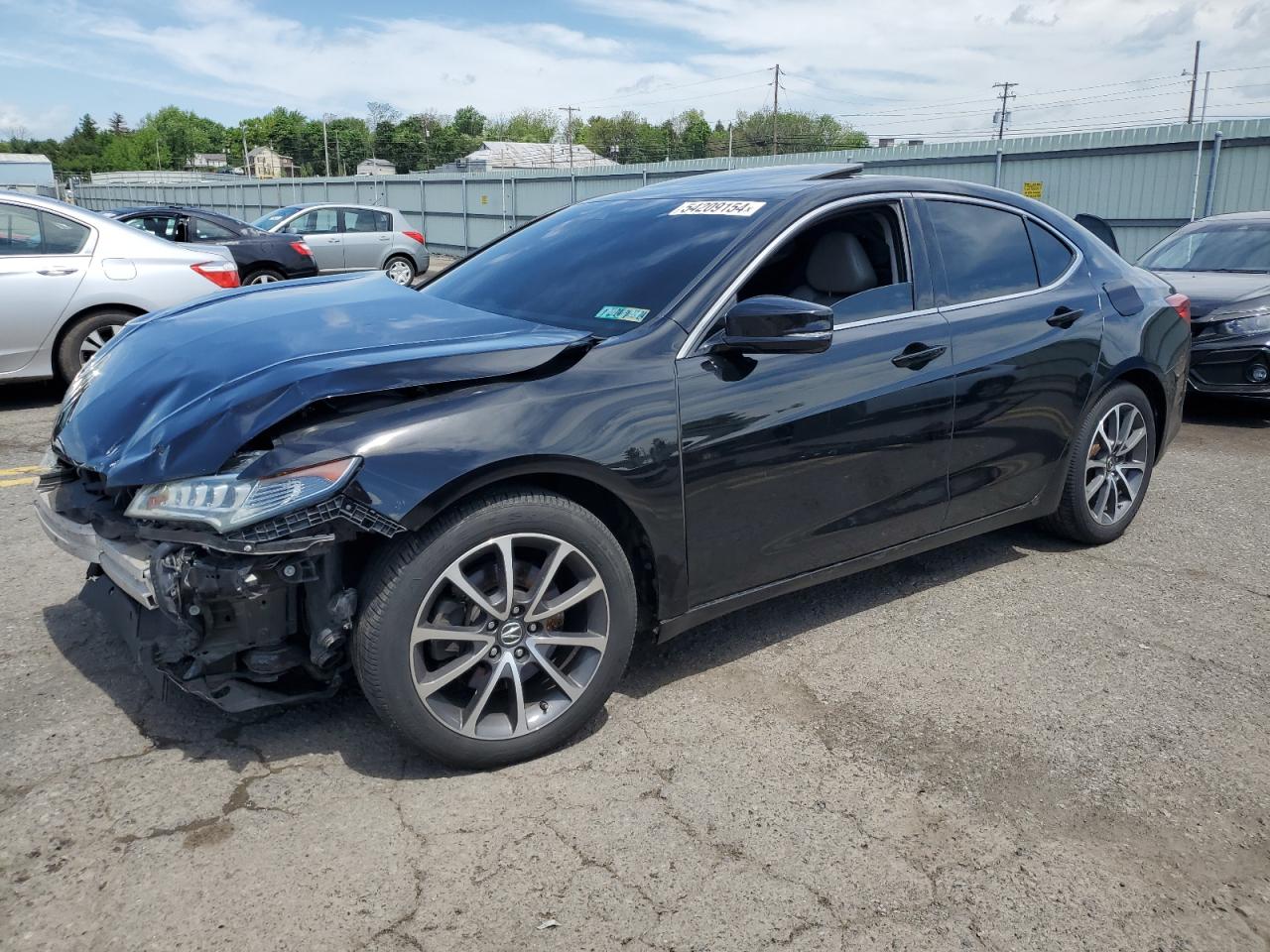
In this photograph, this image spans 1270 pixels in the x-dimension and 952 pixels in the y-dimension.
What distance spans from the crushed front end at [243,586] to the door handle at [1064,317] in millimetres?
2964

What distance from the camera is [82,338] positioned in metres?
7.66

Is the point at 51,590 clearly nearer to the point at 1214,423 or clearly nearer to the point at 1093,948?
the point at 1093,948

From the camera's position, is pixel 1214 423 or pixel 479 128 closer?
pixel 1214 423

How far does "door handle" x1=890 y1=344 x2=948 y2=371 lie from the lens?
368cm

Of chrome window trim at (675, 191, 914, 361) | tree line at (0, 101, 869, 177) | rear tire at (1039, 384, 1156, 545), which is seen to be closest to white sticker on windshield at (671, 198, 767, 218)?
chrome window trim at (675, 191, 914, 361)

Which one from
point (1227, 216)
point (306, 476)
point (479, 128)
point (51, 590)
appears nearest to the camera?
point (306, 476)

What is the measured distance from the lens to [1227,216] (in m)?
9.33

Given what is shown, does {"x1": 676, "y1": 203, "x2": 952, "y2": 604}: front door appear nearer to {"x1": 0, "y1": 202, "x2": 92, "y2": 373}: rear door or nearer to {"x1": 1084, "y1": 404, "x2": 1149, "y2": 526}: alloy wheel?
{"x1": 1084, "y1": 404, "x2": 1149, "y2": 526}: alloy wheel

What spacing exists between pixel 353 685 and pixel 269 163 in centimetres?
13822

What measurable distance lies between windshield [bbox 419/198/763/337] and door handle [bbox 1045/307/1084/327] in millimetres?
1468

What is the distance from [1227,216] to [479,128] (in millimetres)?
135936

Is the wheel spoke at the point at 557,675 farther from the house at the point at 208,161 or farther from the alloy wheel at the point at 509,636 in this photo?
the house at the point at 208,161

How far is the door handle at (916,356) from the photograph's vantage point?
3684mm

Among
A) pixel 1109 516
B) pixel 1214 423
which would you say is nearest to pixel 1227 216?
pixel 1214 423
